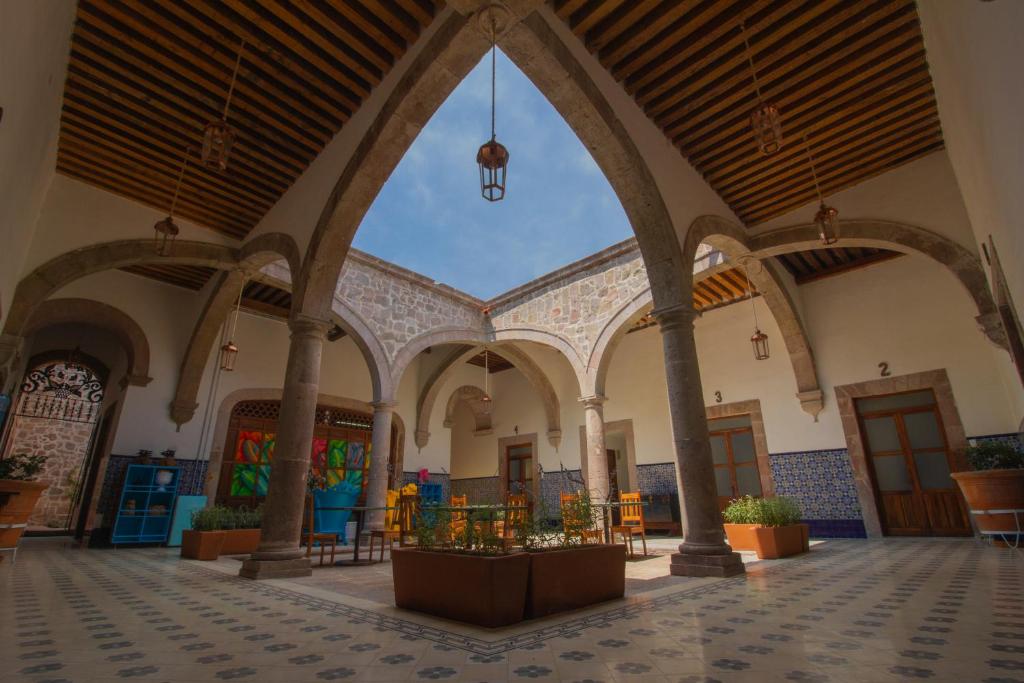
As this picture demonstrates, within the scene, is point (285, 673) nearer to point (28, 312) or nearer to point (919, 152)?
point (28, 312)

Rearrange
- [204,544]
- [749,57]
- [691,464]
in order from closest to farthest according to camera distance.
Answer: [749,57] < [691,464] < [204,544]

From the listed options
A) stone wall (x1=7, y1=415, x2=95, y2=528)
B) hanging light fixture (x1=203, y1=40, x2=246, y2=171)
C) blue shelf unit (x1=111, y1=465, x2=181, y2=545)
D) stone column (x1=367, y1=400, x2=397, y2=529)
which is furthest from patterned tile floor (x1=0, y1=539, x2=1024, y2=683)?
stone wall (x1=7, y1=415, x2=95, y2=528)

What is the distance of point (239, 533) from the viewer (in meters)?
6.32

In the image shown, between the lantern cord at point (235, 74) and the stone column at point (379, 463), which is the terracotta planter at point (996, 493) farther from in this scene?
the lantern cord at point (235, 74)

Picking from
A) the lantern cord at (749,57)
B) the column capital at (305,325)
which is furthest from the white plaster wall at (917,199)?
the column capital at (305,325)

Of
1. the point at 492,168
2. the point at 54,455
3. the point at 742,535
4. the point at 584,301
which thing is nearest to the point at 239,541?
the point at 492,168

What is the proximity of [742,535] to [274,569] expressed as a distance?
489 centimetres

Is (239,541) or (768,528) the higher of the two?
(768,528)

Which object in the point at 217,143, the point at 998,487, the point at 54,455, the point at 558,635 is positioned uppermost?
the point at 217,143

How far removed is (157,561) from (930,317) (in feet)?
35.3

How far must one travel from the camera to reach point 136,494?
7.61 metres

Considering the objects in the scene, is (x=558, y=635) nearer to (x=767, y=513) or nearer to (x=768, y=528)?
(x=768, y=528)

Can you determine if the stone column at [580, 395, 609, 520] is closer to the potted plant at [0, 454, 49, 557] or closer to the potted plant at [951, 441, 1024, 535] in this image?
the potted plant at [951, 441, 1024, 535]

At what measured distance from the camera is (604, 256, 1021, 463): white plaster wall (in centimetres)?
683
